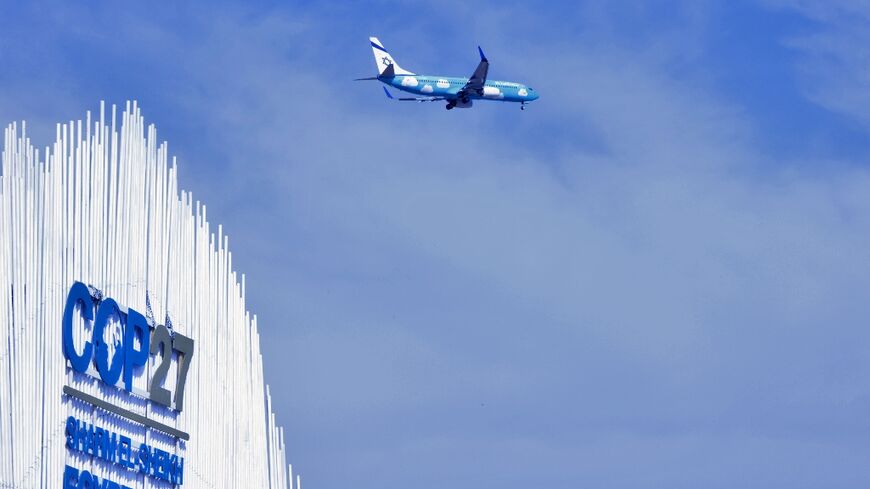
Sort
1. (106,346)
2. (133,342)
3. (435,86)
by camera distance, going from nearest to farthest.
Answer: (106,346) → (133,342) → (435,86)

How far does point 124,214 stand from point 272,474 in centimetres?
979

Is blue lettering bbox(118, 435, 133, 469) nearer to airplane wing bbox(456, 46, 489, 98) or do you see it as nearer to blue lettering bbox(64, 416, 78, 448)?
blue lettering bbox(64, 416, 78, 448)

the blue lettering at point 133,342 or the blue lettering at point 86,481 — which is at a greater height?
the blue lettering at point 133,342

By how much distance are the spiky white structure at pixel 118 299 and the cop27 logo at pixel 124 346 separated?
27cm

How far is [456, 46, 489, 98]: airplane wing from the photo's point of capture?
92812 mm

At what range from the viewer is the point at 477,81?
3701 inches

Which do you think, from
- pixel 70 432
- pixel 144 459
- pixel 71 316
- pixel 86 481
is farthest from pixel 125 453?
pixel 71 316

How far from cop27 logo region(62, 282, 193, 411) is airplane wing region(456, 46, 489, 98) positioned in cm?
5231

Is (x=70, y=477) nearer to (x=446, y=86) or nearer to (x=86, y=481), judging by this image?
(x=86, y=481)

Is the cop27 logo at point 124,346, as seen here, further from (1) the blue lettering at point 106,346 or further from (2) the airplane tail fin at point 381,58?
(2) the airplane tail fin at point 381,58

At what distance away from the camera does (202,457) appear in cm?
4284

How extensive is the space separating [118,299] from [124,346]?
107 cm

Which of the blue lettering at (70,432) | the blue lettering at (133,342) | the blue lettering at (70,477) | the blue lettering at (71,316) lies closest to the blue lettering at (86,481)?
the blue lettering at (70,477)

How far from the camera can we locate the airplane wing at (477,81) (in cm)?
9281
